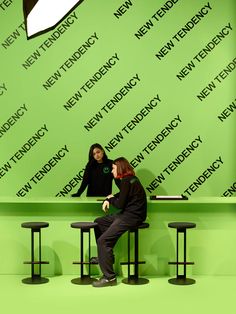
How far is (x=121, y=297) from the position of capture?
4.77 metres

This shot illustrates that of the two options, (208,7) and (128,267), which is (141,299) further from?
(208,7)

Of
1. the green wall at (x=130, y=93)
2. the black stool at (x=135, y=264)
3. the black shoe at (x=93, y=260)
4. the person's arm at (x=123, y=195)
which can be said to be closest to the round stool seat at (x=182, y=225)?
the black stool at (x=135, y=264)

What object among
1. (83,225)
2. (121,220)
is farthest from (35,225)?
(121,220)

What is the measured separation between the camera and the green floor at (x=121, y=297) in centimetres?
437

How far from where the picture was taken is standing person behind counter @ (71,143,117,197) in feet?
21.3

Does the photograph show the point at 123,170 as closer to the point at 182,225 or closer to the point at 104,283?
the point at 182,225

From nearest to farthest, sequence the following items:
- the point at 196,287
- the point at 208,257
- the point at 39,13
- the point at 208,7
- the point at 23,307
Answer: the point at 39,13 < the point at 23,307 < the point at 196,287 < the point at 208,257 < the point at 208,7

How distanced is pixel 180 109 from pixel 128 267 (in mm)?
3019

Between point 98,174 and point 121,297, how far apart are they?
2045mm

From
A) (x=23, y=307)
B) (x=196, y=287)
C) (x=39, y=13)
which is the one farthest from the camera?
(x=196, y=287)

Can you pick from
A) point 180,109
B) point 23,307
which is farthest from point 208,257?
point 180,109

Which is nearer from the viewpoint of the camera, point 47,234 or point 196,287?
point 196,287

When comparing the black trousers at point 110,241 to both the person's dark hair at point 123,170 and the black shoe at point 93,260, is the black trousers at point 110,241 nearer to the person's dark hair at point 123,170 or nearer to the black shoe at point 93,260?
the black shoe at point 93,260

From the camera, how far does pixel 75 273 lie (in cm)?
559
